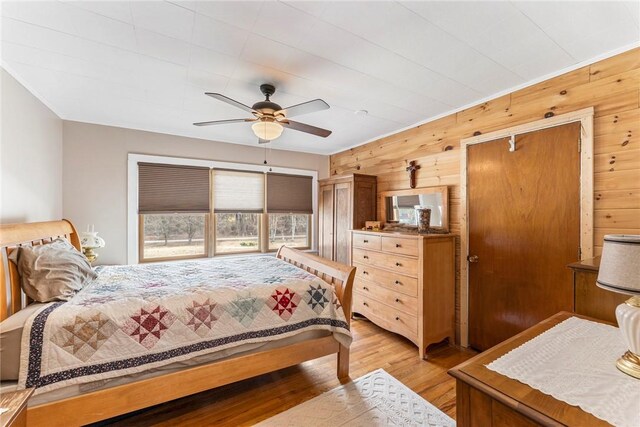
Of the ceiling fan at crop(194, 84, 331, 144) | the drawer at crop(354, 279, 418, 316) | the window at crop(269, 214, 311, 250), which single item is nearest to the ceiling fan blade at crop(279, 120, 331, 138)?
the ceiling fan at crop(194, 84, 331, 144)

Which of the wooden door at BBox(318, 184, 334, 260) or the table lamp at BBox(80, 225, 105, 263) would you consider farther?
the wooden door at BBox(318, 184, 334, 260)

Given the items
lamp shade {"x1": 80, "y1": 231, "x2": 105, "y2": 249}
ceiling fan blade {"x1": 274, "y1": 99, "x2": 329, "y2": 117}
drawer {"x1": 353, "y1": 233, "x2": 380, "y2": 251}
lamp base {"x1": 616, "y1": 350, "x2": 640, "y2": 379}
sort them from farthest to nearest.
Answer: drawer {"x1": 353, "y1": 233, "x2": 380, "y2": 251}
lamp shade {"x1": 80, "y1": 231, "x2": 105, "y2": 249}
ceiling fan blade {"x1": 274, "y1": 99, "x2": 329, "y2": 117}
lamp base {"x1": 616, "y1": 350, "x2": 640, "y2": 379}

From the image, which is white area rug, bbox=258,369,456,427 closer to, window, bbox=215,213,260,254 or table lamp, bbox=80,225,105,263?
table lamp, bbox=80,225,105,263

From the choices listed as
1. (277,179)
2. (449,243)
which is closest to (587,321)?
(449,243)

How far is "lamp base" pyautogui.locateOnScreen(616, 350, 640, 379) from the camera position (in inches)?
34.8

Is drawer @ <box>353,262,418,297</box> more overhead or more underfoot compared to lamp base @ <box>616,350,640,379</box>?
more underfoot

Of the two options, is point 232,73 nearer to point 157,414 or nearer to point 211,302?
point 211,302

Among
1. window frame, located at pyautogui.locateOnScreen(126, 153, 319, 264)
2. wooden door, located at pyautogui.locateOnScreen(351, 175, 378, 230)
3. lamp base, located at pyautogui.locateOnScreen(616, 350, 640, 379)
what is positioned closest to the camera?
lamp base, located at pyautogui.locateOnScreen(616, 350, 640, 379)

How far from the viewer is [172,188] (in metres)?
3.85

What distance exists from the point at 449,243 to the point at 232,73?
268cm

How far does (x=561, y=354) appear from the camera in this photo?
102 centimetres

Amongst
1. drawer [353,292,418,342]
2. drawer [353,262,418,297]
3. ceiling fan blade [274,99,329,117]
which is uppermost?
ceiling fan blade [274,99,329,117]

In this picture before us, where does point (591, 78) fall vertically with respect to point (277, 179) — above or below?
above

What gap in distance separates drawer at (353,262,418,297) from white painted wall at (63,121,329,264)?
3.07 metres
